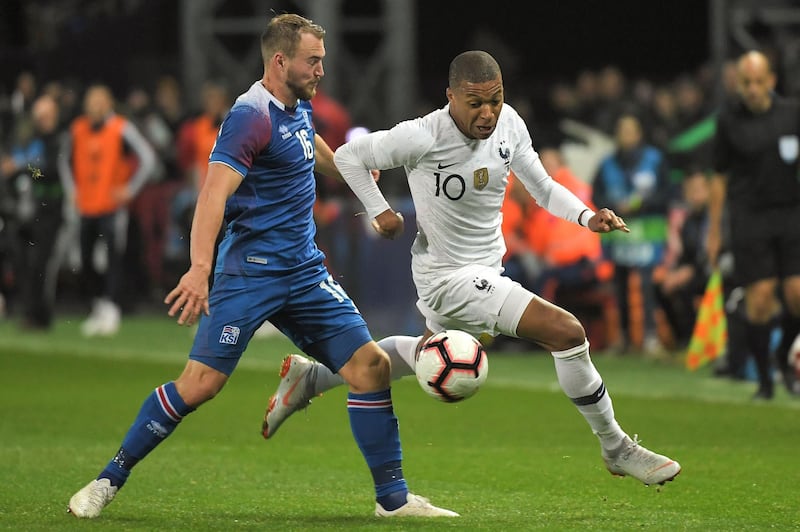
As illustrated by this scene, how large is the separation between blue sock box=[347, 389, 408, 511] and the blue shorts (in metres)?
0.23

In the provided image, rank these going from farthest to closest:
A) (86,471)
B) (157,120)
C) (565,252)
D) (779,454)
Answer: (157,120) < (565,252) < (779,454) < (86,471)

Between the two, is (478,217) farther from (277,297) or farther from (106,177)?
(106,177)

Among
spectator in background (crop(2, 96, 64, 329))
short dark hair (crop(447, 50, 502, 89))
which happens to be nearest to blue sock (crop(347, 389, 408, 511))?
short dark hair (crop(447, 50, 502, 89))

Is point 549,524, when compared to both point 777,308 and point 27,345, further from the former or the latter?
point 27,345

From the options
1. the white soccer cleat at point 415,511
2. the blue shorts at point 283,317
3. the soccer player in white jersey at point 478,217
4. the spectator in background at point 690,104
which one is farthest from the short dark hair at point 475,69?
the spectator in background at point 690,104

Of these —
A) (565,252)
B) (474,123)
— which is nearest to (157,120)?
(565,252)

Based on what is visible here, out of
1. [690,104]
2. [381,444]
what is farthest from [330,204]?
[381,444]

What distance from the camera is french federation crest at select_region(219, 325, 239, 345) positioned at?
280 inches

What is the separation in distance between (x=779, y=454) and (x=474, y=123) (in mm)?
3145

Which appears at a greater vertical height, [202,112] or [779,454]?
[202,112]

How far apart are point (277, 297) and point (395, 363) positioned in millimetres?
1154

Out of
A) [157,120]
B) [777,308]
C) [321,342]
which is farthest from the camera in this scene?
[157,120]

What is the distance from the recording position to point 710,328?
45.0 feet

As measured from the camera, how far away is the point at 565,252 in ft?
51.0
